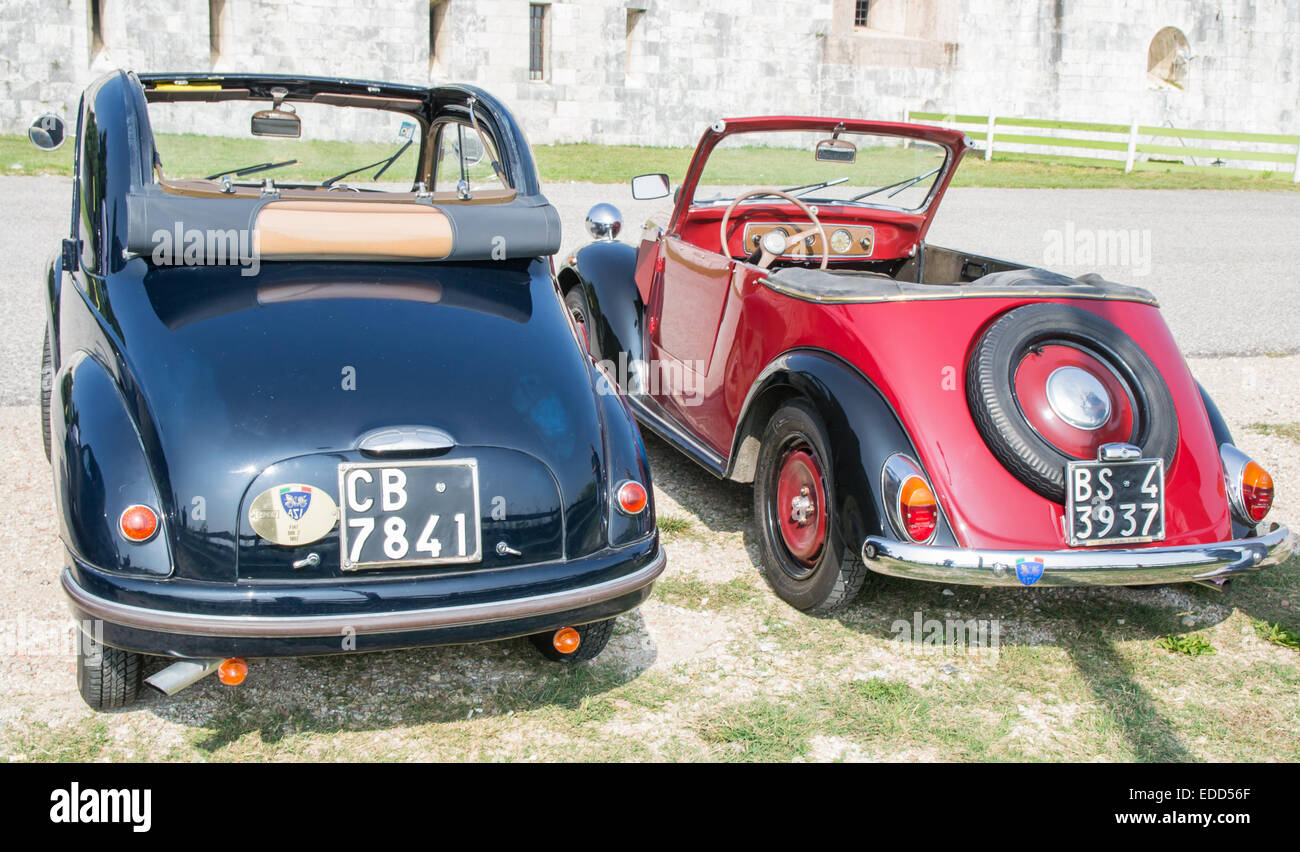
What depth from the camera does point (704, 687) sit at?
3547 mm

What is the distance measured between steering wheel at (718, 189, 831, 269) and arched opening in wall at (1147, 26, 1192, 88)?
113 feet

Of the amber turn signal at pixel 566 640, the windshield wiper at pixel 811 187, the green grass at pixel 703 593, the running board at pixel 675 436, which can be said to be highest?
the windshield wiper at pixel 811 187

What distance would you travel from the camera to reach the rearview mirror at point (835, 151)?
18.4 ft

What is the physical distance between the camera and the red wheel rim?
157 inches

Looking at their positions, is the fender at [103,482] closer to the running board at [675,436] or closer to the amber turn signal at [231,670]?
the amber turn signal at [231,670]

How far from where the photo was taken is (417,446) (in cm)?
294

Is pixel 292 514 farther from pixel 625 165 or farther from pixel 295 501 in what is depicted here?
pixel 625 165

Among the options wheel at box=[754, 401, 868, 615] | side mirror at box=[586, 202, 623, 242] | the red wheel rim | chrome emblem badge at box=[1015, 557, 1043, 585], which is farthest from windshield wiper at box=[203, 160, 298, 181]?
chrome emblem badge at box=[1015, 557, 1043, 585]

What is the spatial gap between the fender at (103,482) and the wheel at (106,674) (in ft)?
1.20

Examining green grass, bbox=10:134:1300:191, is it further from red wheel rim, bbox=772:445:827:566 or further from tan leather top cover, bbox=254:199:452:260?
red wheel rim, bbox=772:445:827:566

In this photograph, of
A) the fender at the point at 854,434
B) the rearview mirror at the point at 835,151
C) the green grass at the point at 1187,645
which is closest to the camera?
the fender at the point at 854,434

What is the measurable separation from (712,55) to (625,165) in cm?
748

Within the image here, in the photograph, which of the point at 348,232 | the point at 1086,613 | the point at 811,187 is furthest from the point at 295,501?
the point at 811,187

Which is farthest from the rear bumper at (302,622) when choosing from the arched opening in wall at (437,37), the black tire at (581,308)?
the arched opening in wall at (437,37)
